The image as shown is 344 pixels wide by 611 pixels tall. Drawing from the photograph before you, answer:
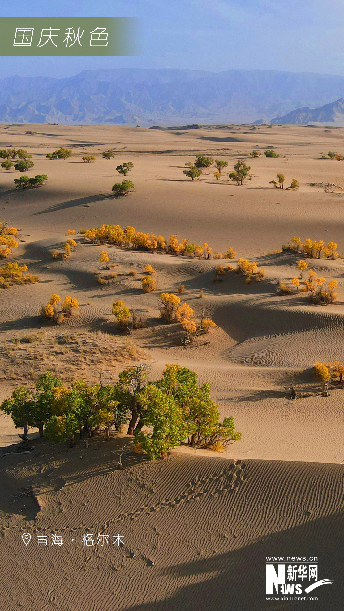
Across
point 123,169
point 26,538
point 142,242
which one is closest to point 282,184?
point 123,169

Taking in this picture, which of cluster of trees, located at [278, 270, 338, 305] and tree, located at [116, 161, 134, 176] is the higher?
tree, located at [116, 161, 134, 176]

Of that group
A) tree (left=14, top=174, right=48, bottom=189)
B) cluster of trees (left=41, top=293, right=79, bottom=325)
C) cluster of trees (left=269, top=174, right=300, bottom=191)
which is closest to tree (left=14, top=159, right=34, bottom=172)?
tree (left=14, top=174, right=48, bottom=189)

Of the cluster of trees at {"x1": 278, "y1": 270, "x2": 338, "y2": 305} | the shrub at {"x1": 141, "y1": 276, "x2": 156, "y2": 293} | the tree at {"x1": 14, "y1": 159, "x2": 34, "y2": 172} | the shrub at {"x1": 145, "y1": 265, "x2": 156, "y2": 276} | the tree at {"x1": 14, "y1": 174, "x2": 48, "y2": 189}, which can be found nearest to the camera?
the cluster of trees at {"x1": 278, "y1": 270, "x2": 338, "y2": 305}

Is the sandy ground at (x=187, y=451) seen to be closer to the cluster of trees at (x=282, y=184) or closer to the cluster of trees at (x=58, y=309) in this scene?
the cluster of trees at (x=58, y=309)

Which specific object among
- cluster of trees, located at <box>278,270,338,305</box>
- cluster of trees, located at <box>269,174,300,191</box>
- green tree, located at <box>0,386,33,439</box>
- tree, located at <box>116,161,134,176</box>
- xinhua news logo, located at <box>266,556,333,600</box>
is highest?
tree, located at <box>116,161,134,176</box>

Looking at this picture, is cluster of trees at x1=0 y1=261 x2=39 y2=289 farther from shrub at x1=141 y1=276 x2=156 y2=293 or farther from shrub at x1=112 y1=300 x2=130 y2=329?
shrub at x1=112 y1=300 x2=130 y2=329

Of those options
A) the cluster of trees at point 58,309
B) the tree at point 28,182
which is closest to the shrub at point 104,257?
the cluster of trees at point 58,309
